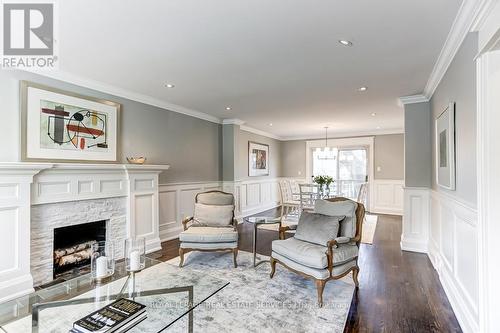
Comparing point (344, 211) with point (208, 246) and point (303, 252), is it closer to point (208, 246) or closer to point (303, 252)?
point (303, 252)

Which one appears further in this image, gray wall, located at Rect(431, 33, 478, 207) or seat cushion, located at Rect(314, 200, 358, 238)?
seat cushion, located at Rect(314, 200, 358, 238)

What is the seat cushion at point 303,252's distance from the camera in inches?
98.1

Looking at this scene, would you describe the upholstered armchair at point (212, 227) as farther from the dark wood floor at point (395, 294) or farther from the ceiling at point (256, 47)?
the ceiling at point (256, 47)

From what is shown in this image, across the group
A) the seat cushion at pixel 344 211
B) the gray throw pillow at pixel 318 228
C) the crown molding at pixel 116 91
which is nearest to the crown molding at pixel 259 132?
the crown molding at pixel 116 91

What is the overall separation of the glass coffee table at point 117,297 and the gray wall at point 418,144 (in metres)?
3.67

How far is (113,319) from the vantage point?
151 cm

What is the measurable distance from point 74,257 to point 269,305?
2.60 m

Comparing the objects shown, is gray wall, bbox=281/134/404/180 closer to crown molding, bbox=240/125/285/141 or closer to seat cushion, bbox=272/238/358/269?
crown molding, bbox=240/125/285/141

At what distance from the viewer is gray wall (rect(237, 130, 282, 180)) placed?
6.63 meters

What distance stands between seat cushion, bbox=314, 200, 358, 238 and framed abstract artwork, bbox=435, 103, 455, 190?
0.98 meters

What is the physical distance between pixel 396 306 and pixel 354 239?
0.69 m

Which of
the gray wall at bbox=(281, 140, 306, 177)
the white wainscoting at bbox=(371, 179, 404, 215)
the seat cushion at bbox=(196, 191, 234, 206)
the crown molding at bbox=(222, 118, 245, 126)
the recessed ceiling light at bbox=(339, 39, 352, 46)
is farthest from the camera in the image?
the gray wall at bbox=(281, 140, 306, 177)

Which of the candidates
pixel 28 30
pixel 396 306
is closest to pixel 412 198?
pixel 396 306

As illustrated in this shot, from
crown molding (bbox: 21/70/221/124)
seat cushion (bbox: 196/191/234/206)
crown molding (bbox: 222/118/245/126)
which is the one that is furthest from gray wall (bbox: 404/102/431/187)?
crown molding (bbox: 21/70/221/124)
